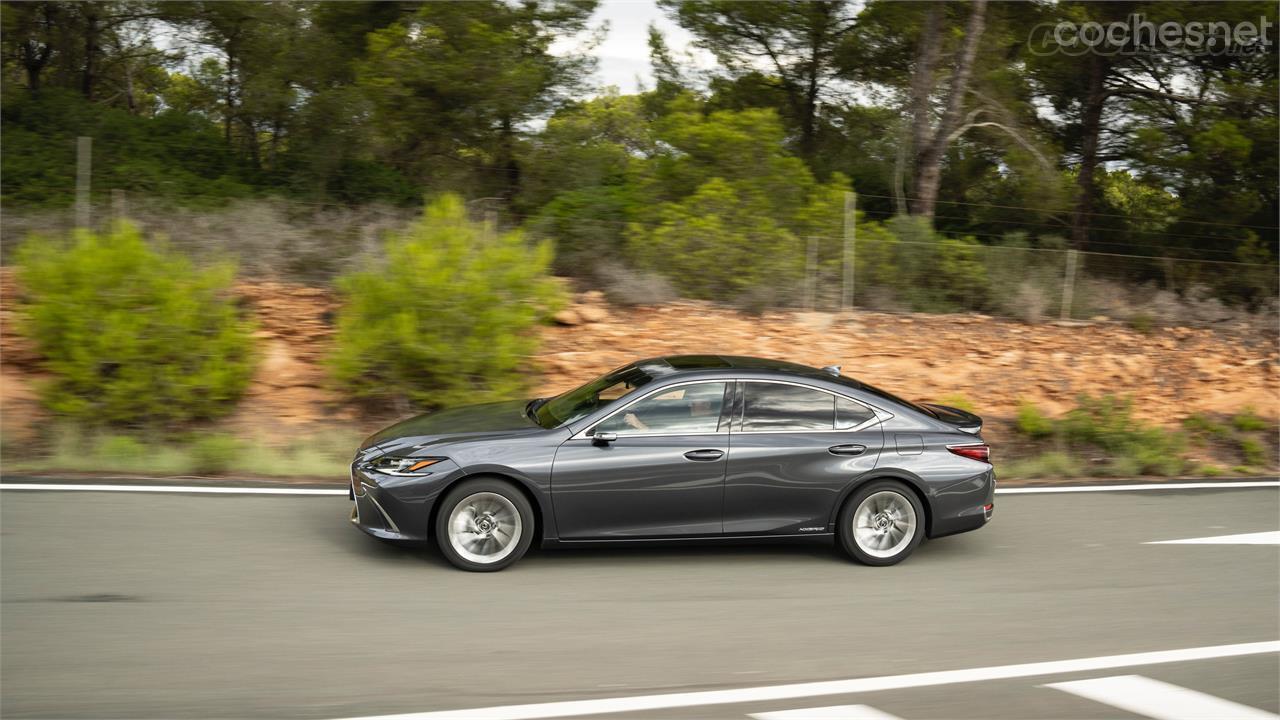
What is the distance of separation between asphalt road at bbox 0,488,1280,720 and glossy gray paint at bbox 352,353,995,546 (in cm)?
33

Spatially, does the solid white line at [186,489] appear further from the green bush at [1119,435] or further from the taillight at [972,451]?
the green bush at [1119,435]

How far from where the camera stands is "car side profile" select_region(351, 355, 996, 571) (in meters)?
6.86

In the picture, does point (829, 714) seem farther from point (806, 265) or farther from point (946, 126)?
point (946, 126)

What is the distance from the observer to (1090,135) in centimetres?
2423

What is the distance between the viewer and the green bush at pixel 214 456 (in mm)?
9273

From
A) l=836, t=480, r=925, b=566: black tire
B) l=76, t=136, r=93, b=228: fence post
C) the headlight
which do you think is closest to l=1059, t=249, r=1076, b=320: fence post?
l=836, t=480, r=925, b=566: black tire

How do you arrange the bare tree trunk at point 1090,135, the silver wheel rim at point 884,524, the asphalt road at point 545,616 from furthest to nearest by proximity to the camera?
the bare tree trunk at point 1090,135 < the silver wheel rim at point 884,524 < the asphalt road at point 545,616

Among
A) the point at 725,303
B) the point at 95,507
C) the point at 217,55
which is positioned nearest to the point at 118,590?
the point at 95,507

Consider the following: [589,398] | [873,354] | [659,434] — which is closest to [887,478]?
[659,434]

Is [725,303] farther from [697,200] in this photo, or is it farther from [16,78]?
[16,78]

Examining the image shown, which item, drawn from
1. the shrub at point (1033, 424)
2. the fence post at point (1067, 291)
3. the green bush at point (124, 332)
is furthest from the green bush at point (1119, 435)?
the green bush at point (124, 332)

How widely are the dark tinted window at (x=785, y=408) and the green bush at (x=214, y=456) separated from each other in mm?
4874

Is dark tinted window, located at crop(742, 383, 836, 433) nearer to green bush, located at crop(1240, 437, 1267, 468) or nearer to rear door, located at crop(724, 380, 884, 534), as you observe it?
rear door, located at crop(724, 380, 884, 534)

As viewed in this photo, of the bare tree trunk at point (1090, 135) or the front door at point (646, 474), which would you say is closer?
the front door at point (646, 474)
